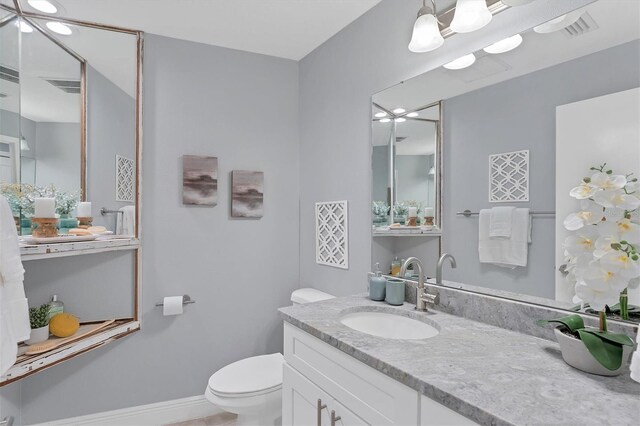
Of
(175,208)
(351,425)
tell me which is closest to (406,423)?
(351,425)

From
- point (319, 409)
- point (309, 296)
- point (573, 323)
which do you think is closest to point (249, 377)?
point (309, 296)

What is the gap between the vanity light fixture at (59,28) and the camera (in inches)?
78.4

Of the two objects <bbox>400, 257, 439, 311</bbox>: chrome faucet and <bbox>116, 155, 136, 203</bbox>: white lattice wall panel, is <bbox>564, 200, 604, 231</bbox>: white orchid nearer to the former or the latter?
<bbox>400, 257, 439, 311</bbox>: chrome faucet

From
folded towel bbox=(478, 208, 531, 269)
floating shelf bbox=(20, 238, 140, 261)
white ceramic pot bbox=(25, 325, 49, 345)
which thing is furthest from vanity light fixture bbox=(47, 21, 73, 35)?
folded towel bbox=(478, 208, 531, 269)

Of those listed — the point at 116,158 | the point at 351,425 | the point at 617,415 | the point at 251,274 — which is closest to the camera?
the point at 617,415

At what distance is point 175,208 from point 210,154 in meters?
0.43

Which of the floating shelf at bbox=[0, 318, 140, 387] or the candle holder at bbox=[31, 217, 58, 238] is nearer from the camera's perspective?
the floating shelf at bbox=[0, 318, 140, 387]

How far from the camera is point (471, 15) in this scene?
4.32ft

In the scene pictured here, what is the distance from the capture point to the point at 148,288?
7.43 ft

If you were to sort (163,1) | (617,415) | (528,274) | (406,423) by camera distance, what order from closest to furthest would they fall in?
(617,415) < (406,423) < (528,274) < (163,1)

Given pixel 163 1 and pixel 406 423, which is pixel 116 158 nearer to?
pixel 163 1

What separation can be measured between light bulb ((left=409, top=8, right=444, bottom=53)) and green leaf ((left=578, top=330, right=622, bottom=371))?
1.21 metres

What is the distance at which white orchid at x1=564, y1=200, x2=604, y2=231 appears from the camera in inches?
40.5

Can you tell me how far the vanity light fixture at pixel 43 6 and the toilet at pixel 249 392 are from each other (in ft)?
7.18
